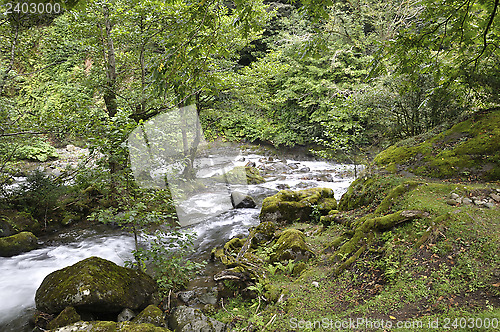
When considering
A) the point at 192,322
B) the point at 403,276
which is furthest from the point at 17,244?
the point at 403,276

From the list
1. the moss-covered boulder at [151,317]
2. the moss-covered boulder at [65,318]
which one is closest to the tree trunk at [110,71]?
the moss-covered boulder at [65,318]

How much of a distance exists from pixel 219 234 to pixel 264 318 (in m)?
4.81

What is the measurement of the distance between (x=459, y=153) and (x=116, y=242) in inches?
354

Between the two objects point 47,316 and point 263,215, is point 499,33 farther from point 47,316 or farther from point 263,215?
point 47,316

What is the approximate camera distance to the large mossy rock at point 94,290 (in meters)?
3.82

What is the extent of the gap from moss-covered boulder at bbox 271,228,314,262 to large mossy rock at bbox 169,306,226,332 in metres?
1.70

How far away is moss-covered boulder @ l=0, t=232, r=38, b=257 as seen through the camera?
6359mm

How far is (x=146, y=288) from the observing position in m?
4.60

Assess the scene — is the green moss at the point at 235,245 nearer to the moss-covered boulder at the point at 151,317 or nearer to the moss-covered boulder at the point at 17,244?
the moss-covered boulder at the point at 151,317

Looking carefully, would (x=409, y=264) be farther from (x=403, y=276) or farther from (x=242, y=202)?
(x=242, y=202)

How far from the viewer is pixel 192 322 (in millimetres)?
3908

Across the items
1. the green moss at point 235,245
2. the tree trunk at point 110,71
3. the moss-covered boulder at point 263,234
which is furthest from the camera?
the tree trunk at point 110,71

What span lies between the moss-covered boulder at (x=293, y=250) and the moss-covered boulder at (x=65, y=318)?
3.30 metres

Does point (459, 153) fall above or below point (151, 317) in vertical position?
above
